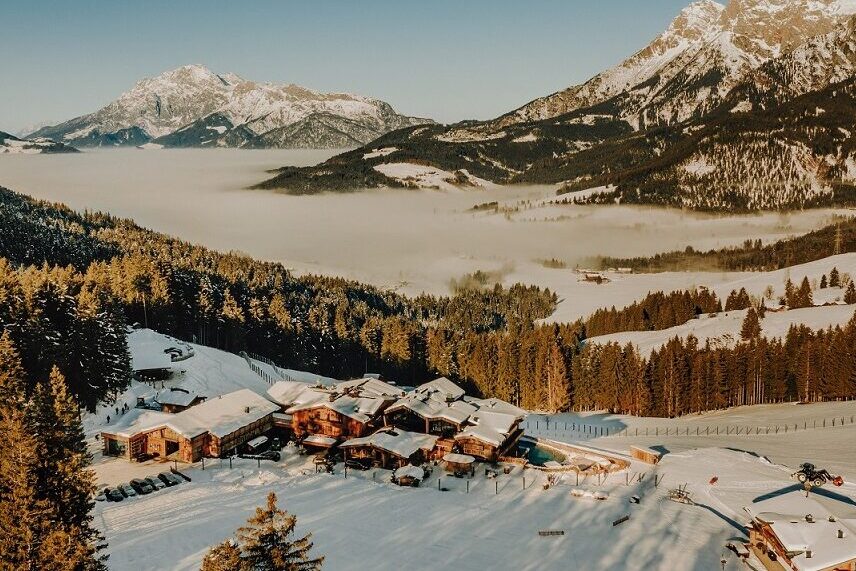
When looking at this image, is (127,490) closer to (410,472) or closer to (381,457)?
(381,457)

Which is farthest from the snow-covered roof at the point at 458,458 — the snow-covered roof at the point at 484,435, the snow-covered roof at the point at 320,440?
the snow-covered roof at the point at 320,440

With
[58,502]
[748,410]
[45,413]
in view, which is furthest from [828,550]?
[748,410]

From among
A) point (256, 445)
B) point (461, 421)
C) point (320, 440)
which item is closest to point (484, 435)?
point (461, 421)

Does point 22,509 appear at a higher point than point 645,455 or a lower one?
higher

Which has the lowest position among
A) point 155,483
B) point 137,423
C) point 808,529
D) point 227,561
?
point 155,483

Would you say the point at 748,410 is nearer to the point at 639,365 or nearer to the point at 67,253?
the point at 639,365
